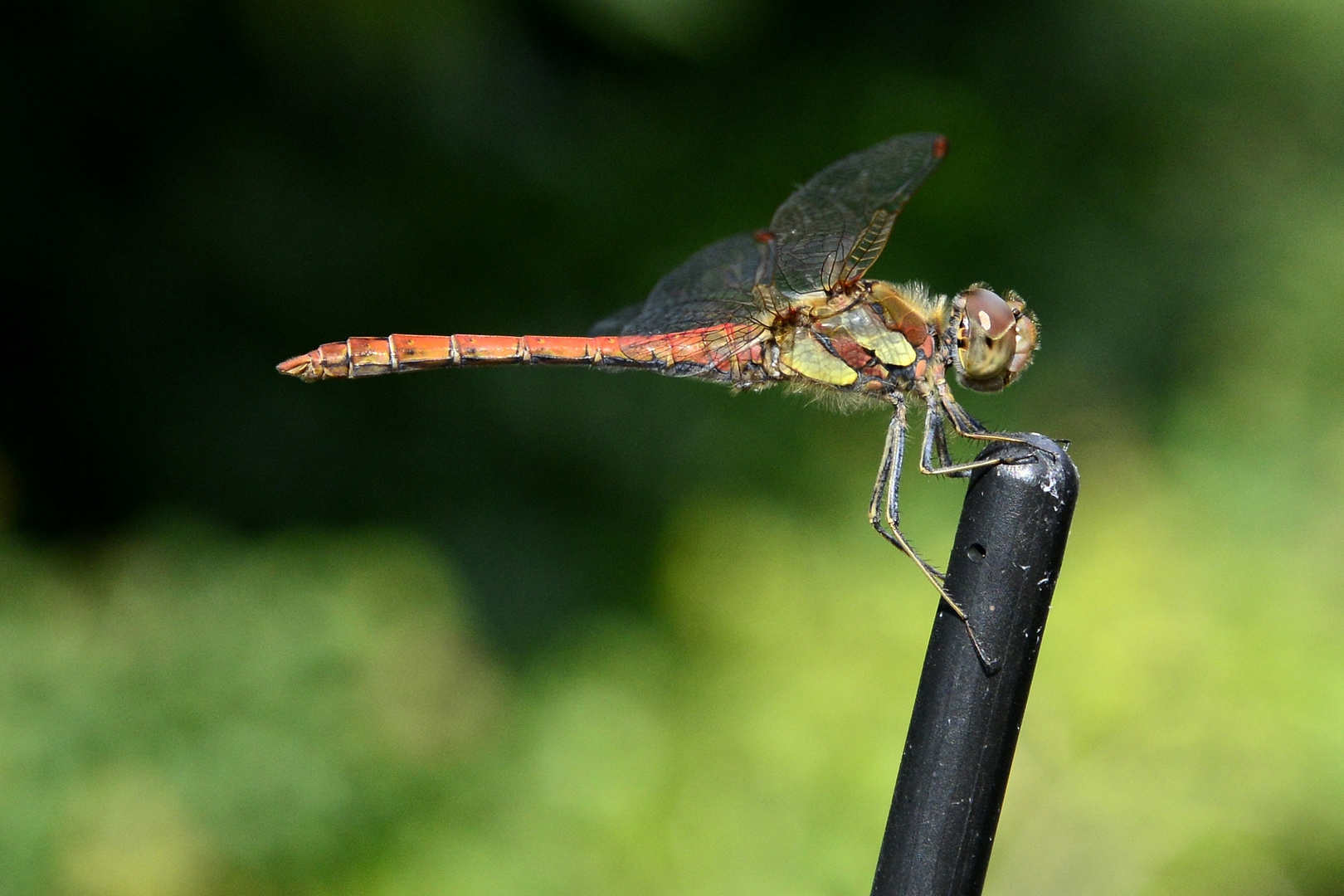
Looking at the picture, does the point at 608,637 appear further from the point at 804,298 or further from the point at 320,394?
the point at 804,298

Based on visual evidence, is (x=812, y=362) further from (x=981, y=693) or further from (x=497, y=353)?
(x=981, y=693)

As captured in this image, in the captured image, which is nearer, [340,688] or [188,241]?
[340,688]

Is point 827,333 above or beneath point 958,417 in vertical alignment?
above

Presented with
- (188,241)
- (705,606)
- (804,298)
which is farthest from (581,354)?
(188,241)

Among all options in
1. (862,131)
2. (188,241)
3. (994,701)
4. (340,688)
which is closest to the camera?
(994,701)

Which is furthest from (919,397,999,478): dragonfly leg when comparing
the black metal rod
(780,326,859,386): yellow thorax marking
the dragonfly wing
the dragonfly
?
the black metal rod

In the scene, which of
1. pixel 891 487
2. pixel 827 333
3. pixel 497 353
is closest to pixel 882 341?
pixel 827 333
